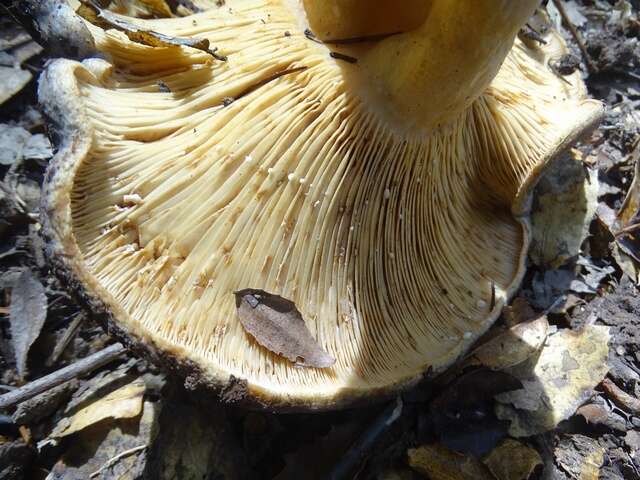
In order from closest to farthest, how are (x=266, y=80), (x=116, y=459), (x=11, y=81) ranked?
1. (x=266, y=80)
2. (x=116, y=459)
3. (x=11, y=81)

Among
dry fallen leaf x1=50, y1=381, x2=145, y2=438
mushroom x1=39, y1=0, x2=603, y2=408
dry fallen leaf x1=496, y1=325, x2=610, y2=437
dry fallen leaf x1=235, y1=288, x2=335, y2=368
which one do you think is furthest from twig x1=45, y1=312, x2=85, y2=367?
dry fallen leaf x1=496, y1=325, x2=610, y2=437

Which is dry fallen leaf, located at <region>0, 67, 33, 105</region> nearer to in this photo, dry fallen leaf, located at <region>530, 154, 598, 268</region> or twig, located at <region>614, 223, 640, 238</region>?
dry fallen leaf, located at <region>530, 154, 598, 268</region>

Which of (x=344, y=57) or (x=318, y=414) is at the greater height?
(x=344, y=57)

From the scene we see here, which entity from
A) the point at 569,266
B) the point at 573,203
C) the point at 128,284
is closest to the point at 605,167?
the point at 573,203

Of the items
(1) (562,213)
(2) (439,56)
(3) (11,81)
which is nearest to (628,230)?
(1) (562,213)

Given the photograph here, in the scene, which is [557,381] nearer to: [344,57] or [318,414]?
[318,414]

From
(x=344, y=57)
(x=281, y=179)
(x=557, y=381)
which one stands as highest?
(x=344, y=57)
